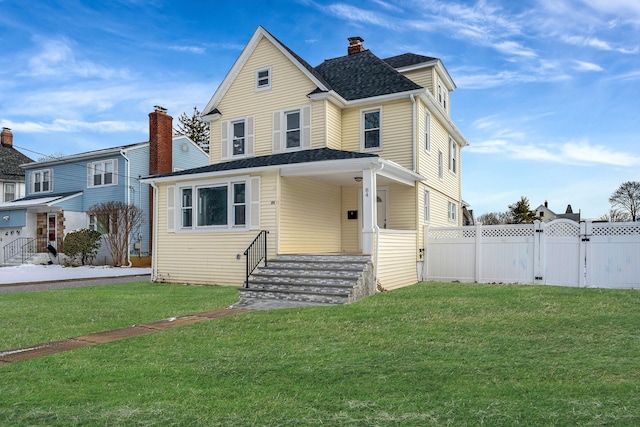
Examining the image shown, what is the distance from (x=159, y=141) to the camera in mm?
26438

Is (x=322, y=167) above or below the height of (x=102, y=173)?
below

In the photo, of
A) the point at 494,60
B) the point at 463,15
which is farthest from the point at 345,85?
the point at 494,60

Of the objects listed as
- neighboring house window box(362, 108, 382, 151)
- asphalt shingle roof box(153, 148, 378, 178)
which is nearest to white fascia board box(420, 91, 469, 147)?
neighboring house window box(362, 108, 382, 151)

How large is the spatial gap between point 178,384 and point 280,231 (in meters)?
8.65

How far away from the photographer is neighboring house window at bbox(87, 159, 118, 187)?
84.4 feet

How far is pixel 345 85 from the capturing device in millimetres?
16641

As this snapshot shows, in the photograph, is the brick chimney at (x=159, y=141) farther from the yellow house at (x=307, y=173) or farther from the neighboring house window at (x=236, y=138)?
the neighboring house window at (x=236, y=138)

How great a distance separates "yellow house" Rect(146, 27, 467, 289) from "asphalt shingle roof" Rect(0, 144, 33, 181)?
22.5m

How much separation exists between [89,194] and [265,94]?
52.0 feet

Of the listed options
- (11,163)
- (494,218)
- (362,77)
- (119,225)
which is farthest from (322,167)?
(494,218)

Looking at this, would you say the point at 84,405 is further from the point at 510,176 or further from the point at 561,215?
the point at 561,215

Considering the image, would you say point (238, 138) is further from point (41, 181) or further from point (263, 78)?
point (41, 181)

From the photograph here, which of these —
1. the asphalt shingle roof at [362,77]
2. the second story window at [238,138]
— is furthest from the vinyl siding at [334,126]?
the second story window at [238,138]

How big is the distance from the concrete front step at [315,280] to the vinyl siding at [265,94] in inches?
204
